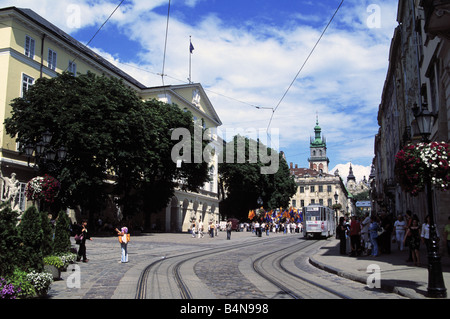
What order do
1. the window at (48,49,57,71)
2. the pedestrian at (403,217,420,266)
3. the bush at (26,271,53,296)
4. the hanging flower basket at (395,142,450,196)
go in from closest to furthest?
1. the bush at (26,271,53,296)
2. the hanging flower basket at (395,142,450,196)
3. the pedestrian at (403,217,420,266)
4. the window at (48,49,57,71)

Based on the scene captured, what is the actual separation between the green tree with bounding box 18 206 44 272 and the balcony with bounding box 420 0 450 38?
37.0 feet

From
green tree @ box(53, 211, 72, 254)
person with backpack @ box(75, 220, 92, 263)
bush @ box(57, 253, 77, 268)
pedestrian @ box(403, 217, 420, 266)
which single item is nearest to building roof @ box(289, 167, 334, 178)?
pedestrian @ box(403, 217, 420, 266)

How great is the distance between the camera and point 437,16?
11.4m

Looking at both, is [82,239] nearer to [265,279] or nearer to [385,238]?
[265,279]

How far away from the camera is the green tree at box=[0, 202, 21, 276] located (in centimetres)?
681

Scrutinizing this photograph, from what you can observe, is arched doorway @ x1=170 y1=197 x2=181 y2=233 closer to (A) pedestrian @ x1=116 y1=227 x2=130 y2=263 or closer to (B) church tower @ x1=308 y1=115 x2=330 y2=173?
(A) pedestrian @ x1=116 y1=227 x2=130 y2=263

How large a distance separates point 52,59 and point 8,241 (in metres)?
31.2

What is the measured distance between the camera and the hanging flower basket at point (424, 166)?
8.36m

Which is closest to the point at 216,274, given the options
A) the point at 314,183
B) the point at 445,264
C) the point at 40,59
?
the point at 445,264

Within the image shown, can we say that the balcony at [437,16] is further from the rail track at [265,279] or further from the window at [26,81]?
the window at [26,81]

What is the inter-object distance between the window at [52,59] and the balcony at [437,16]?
100 ft

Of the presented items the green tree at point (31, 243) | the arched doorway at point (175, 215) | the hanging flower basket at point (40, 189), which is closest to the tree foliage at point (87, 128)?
the hanging flower basket at point (40, 189)

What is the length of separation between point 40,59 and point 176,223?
84.8 ft
